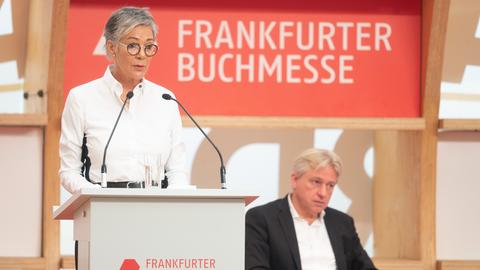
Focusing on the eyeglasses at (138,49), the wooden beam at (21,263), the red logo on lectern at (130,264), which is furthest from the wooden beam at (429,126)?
the red logo on lectern at (130,264)

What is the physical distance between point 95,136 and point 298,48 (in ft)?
7.40

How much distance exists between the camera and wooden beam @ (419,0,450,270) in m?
5.81

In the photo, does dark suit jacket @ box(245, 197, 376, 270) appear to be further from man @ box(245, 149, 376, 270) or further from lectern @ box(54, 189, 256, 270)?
lectern @ box(54, 189, 256, 270)

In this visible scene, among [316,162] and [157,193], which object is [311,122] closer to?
[316,162]

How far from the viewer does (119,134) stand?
12.4 ft

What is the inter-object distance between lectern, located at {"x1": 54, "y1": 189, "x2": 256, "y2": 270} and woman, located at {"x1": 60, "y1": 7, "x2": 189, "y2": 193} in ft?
1.73

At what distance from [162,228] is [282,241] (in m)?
1.68

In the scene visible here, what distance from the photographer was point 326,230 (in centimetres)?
495

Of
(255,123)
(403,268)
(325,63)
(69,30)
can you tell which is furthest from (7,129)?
(403,268)

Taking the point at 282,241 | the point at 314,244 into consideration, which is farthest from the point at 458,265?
the point at 282,241

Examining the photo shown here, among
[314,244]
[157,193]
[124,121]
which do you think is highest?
[124,121]

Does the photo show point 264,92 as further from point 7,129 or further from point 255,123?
point 7,129

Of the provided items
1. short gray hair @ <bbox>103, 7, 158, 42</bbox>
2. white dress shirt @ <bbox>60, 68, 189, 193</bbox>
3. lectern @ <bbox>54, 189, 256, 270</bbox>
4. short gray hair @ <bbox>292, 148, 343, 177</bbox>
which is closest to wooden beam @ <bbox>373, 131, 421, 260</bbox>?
short gray hair @ <bbox>292, 148, 343, 177</bbox>

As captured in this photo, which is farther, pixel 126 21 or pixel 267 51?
pixel 267 51
